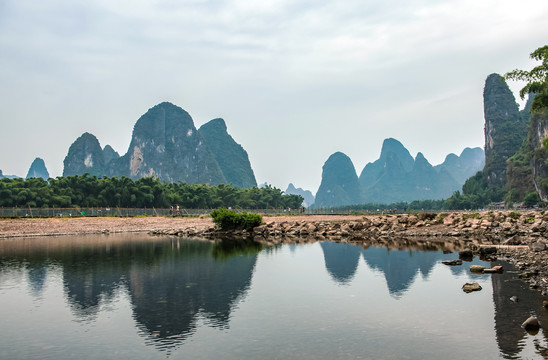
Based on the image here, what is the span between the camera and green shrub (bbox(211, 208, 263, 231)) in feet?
155

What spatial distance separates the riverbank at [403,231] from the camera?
26908mm

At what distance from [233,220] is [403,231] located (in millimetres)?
17903

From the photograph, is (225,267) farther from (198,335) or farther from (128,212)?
(128,212)

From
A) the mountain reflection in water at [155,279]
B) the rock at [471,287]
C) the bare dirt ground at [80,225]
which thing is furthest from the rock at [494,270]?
the bare dirt ground at [80,225]

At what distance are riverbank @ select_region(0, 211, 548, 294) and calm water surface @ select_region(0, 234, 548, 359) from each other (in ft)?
15.9

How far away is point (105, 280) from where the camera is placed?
19.2m

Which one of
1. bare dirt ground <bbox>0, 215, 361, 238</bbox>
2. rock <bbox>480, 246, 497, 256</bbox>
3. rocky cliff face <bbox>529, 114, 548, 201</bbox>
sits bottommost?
rock <bbox>480, 246, 497, 256</bbox>

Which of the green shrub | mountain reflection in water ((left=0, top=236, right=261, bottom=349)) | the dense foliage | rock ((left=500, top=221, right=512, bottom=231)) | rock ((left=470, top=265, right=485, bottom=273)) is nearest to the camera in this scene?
mountain reflection in water ((left=0, top=236, right=261, bottom=349))

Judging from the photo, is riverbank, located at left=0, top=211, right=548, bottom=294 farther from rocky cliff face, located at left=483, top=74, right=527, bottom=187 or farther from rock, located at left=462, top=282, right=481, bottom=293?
rocky cliff face, located at left=483, top=74, right=527, bottom=187

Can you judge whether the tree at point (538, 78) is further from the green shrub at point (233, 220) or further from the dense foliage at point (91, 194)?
the dense foliage at point (91, 194)

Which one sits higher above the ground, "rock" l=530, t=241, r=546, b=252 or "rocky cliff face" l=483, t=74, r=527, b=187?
"rocky cliff face" l=483, t=74, r=527, b=187

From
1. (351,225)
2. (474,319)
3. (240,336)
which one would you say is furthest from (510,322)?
(351,225)

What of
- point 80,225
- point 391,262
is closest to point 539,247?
point 391,262

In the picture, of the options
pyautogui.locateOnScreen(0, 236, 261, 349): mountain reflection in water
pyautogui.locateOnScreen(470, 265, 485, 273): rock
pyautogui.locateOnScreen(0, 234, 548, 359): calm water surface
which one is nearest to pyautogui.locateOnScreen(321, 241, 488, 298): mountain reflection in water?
pyautogui.locateOnScreen(0, 234, 548, 359): calm water surface
